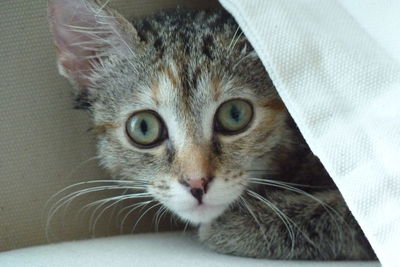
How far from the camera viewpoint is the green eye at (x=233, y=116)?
4.07 feet

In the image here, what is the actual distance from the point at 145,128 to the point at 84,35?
29 centimetres

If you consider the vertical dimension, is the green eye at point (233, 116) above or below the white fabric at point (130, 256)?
above

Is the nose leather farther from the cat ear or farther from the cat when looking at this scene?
the cat ear

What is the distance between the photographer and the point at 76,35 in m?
1.36

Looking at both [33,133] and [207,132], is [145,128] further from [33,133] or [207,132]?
[33,133]

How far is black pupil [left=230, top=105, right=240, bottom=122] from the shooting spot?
1252 millimetres

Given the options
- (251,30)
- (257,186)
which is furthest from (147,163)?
(251,30)

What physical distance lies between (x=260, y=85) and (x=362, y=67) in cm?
28

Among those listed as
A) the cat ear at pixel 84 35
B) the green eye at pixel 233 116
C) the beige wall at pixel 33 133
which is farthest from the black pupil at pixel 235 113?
the beige wall at pixel 33 133

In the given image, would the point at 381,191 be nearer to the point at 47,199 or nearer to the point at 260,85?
the point at 260,85

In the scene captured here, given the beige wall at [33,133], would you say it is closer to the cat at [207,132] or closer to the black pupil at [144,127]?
the cat at [207,132]

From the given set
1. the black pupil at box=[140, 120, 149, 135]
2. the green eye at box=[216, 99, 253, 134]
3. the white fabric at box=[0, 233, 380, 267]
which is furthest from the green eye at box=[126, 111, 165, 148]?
the white fabric at box=[0, 233, 380, 267]

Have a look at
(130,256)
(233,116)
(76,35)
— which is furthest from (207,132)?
(76,35)

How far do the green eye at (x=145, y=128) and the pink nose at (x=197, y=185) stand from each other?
156 mm
